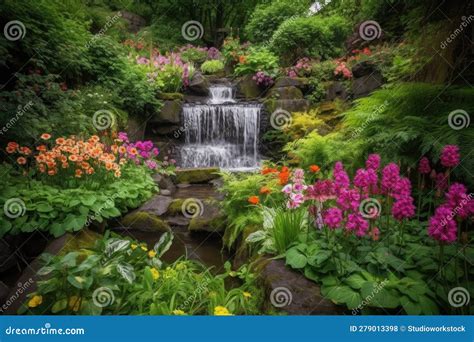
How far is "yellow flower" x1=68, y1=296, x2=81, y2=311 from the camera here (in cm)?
220

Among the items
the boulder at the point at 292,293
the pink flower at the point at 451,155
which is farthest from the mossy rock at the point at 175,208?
the pink flower at the point at 451,155

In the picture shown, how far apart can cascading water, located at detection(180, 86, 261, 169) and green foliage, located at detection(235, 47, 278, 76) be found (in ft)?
6.36

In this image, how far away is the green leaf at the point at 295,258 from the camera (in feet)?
8.34

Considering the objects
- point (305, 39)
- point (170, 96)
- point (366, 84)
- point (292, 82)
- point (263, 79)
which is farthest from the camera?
point (305, 39)

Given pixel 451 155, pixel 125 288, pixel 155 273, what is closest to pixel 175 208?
pixel 155 273

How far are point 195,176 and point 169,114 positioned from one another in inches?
79.5

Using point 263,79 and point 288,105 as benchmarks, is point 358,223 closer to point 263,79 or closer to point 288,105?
point 288,105

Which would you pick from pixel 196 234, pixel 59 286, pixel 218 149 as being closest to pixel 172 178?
pixel 218 149

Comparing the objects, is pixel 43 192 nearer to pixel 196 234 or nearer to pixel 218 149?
pixel 196 234

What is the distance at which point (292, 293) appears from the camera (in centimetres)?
243

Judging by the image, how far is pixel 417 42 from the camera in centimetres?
427

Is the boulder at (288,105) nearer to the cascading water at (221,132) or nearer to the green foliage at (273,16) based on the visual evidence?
the cascading water at (221,132)

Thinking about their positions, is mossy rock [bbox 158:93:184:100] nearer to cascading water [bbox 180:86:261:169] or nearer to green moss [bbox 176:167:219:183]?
cascading water [bbox 180:86:261:169]

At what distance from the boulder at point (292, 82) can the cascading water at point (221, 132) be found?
3.70ft
